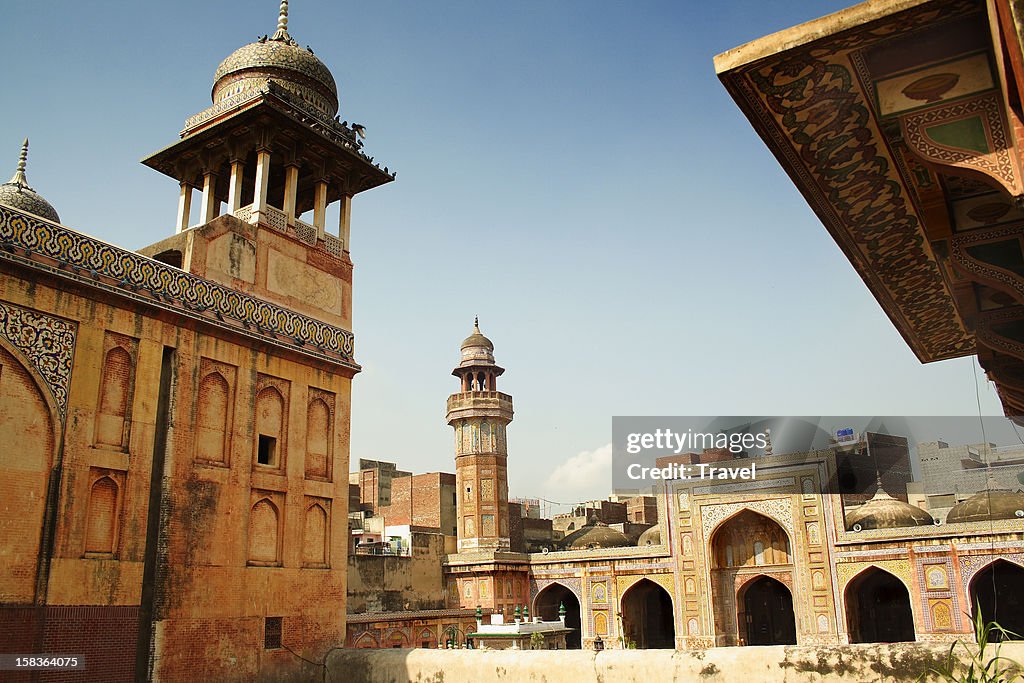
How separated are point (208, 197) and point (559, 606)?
23664mm

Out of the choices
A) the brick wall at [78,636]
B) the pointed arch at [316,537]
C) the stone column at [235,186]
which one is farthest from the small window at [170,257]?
the brick wall at [78,636]

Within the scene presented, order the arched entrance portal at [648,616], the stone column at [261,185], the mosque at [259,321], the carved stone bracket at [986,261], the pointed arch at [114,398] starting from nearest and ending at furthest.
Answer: the mosque at [259,321] < the carved stone bracket at [986,261] < the pointed arch at [114,398] < the stone column at [261,185] < the arched entrance portal at [648,616]

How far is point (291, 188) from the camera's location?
40.6ft

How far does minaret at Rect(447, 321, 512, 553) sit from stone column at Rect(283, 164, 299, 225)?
20.0 metres

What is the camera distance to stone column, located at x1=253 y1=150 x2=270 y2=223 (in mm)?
11321

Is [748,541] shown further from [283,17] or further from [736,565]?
[283,17]

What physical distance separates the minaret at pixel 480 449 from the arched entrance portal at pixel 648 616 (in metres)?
5.05

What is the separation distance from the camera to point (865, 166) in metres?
5.45

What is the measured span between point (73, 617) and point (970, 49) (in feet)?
27.8

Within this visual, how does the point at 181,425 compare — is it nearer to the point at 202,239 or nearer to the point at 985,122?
the point at 202,239

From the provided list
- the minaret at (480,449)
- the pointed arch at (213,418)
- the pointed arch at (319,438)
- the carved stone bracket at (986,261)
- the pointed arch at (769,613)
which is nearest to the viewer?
the carved stone bracket at (986,261)

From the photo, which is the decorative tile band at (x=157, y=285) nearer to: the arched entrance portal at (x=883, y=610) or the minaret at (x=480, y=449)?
the minaret at (x=480, y=449)

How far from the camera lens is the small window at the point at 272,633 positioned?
→ 9.63m

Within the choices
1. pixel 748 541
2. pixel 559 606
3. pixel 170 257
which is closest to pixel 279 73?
pixel 170 257
